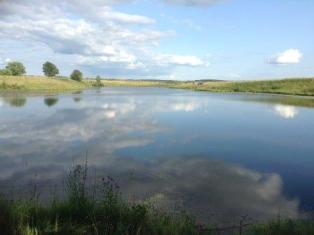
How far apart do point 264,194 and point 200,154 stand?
15.5ft

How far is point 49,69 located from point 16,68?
1305 cm

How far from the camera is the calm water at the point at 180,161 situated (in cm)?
942

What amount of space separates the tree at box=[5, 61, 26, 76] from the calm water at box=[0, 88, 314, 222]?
8825 centimetres

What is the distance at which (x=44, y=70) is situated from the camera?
120 m

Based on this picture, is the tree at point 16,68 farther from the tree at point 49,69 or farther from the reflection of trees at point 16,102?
the reflection of trees at point 16,102

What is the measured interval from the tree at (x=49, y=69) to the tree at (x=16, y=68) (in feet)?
29.3

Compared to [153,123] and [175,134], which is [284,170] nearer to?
[175,134]

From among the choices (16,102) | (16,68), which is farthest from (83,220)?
(16,68)

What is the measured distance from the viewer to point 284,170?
41.0 ft

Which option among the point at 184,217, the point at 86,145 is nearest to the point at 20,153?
the point at 86,145

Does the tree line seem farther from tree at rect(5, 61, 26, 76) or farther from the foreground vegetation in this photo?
the foreground vegetation

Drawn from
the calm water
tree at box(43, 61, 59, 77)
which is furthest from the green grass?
tree at box(43, 61, 59, 77)

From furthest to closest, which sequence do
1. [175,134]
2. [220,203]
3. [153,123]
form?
1. [153,123]
2. [175,134]
3. [220,203]

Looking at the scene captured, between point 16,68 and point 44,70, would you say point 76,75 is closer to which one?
point 44,70
